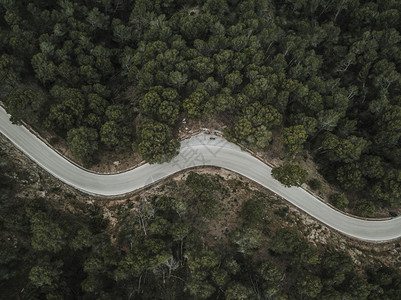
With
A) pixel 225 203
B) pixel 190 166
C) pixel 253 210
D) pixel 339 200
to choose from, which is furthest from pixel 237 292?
pixel 339 200

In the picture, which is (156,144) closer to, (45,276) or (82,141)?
(82,141)

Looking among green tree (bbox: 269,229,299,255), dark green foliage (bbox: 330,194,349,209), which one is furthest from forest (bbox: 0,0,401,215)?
green tree (bbox: 269,229,299,255)

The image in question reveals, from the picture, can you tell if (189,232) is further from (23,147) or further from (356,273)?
(23,147)

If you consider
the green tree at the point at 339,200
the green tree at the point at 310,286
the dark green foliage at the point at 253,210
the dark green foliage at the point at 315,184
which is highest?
the dark green foliage at the point at 315,184

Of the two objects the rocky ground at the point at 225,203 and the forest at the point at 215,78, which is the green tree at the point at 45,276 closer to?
the rocky ground at the point at 225,203

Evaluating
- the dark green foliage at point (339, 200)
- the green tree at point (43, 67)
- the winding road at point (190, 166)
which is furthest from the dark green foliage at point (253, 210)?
the green tree at point (43, 67)
